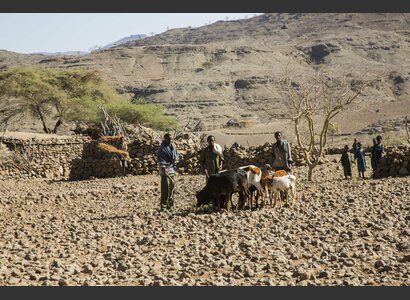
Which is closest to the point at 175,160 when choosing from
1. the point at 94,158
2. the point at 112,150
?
the point at 112,150

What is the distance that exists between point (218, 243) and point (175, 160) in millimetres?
3512

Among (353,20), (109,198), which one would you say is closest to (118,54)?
(353,20)

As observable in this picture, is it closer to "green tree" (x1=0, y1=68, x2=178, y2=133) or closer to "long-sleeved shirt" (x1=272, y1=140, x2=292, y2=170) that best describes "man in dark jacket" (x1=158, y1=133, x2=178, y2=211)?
"long-sleeved shirt" (x1=272, y1=140, x2=292, y2=170)

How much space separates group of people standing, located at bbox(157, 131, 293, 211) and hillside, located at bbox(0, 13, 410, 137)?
34.2 m

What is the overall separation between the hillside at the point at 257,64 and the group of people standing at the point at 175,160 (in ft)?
112

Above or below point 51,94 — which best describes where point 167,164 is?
below

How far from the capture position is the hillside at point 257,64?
219 ft

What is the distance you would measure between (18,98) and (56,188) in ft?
77.3

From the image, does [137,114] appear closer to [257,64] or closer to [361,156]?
[361,156]

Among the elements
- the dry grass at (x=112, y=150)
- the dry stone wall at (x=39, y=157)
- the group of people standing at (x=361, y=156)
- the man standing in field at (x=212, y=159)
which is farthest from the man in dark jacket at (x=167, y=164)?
the dry stone wall at (x=39, y=157)

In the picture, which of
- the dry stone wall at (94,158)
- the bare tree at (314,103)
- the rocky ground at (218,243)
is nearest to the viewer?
the rocky ground at (218,243)

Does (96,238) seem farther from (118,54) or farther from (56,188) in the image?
(118,54)

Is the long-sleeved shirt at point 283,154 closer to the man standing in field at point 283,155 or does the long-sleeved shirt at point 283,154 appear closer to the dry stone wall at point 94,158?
the man standing in field at point 283,155

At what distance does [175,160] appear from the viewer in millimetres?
11656
